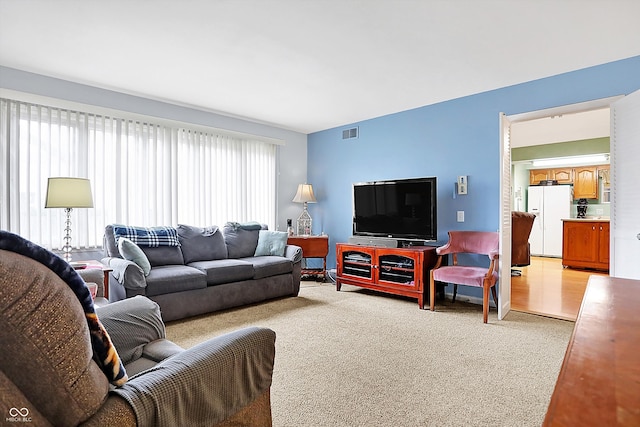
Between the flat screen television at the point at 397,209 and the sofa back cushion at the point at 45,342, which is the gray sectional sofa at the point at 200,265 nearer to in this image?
the flat screen television at the point at 397,209

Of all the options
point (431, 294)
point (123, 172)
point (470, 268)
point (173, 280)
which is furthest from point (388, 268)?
point (123, 172)

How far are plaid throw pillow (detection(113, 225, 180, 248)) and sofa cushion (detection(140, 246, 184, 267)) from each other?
0.15ft

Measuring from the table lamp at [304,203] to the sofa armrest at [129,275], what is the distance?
287cm

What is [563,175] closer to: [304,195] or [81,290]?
[304,195]

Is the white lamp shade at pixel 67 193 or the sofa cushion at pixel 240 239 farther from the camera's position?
the sofa cushion at pixel 240 239

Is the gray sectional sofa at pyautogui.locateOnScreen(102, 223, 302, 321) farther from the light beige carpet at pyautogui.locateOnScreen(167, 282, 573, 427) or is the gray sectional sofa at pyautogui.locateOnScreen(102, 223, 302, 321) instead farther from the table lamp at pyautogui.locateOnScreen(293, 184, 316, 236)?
the table lamp at pyautogui.locateOnScreen(293, 184, 316, 236)

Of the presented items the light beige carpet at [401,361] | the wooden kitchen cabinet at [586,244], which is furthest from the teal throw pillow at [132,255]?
the wooden kitchen cabinet at [586,244]

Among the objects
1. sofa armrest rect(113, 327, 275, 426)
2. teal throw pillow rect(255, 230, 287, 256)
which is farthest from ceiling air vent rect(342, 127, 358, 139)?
sofa armrest rect(113, 327, 275, 426)

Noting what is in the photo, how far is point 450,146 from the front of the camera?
14.1 feet

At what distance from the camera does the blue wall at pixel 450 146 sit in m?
3.37

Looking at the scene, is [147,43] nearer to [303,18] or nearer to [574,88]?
[303,18]

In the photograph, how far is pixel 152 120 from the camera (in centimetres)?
423

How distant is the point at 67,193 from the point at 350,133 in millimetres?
3732

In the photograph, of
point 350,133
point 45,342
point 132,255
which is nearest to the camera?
point 45,342
